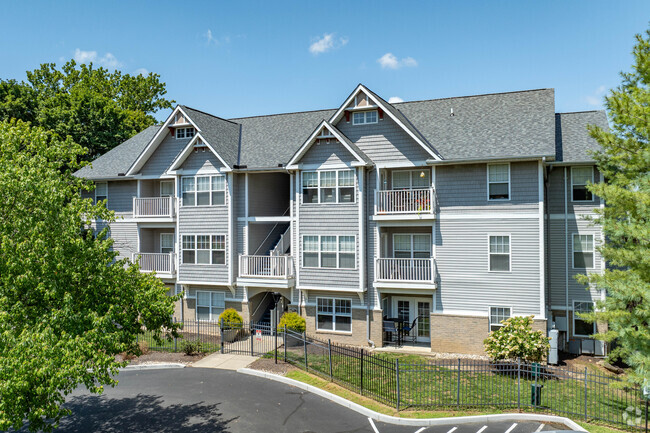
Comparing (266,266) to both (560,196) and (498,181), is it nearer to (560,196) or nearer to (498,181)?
(498,181)

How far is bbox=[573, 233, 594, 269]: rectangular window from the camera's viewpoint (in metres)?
21.6

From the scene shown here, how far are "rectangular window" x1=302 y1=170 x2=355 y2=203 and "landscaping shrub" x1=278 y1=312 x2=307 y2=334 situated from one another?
591 cm

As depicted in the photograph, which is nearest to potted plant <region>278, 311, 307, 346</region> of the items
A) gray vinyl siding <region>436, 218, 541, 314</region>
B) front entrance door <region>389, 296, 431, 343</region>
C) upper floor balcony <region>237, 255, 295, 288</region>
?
upper floor balcony <region>237, 255, 295, 288</region>

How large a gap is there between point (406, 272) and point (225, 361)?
366 inches

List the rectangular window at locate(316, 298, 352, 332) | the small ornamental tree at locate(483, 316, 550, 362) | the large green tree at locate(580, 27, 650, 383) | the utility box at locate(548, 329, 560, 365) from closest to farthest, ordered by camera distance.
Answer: the large green tree at locate(580, 27, 650, 383) < the small ornamental tree at locate(483, 316, 550, 362) < the utility box at locate(548, 329, 560, 365) < the rectangular window at locate(316, 298, 352, 332)

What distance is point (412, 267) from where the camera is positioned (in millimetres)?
22172

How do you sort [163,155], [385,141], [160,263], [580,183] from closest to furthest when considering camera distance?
[580,183] < [385,141] < [160,263] < [163,155]

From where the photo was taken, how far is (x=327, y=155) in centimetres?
2345

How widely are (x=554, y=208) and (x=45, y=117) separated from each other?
39065 millimetres

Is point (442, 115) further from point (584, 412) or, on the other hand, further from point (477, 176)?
point (584, 412)

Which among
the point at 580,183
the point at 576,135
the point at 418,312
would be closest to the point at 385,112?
the point at 576,135

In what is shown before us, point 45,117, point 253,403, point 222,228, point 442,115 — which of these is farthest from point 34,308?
point 45,117

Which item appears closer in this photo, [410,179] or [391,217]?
Result: [391,217]

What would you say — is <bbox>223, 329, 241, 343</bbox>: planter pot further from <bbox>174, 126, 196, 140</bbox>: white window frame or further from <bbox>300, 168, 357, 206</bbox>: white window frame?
<bbox>174, 126, 196, 140</bbox>: white window frame
